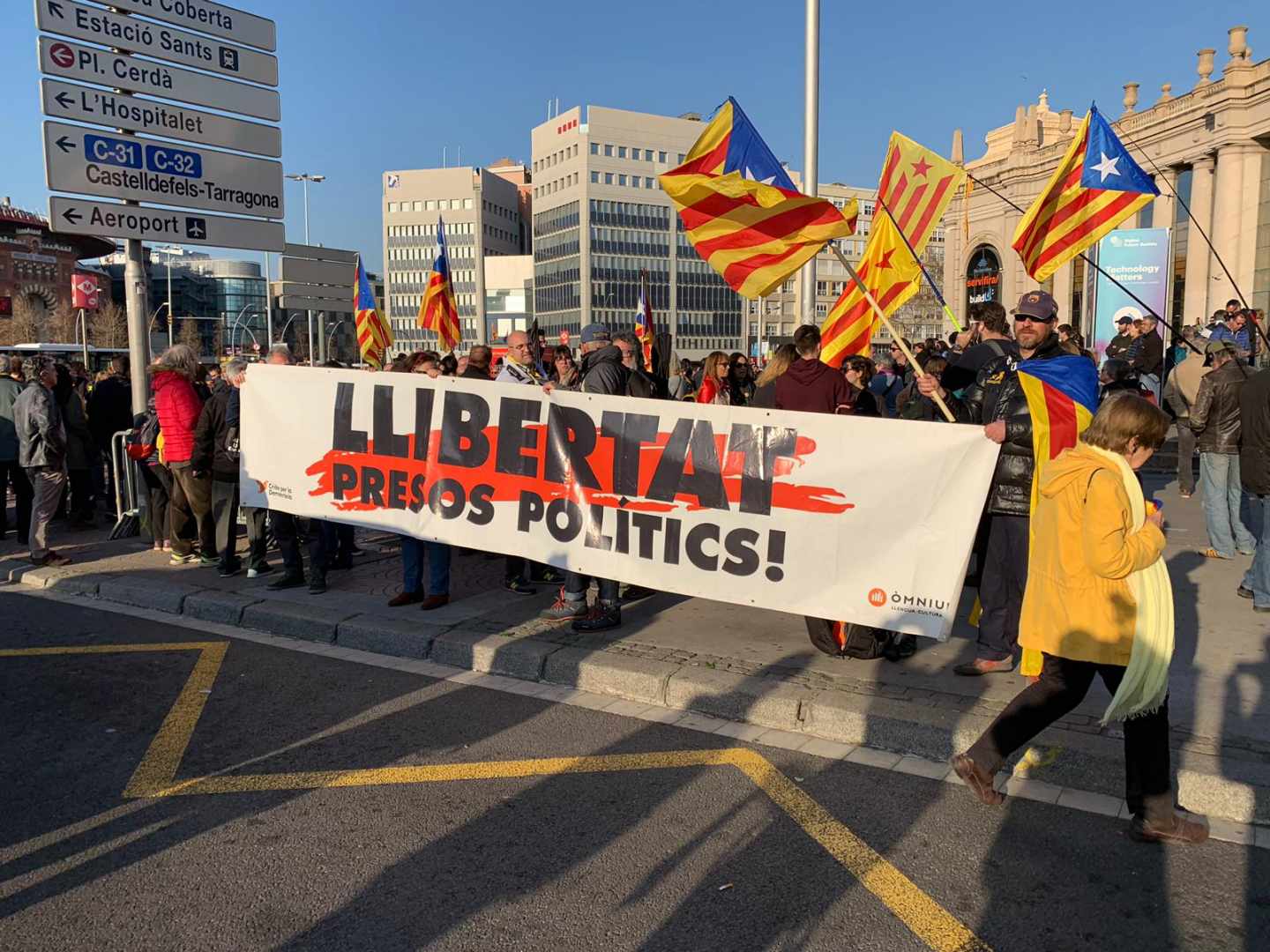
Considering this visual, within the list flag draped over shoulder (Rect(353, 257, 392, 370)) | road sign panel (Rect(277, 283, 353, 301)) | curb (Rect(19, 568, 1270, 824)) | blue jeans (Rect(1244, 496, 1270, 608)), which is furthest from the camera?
flag draped over shoulder (Rect(353, 257, 392, 370))

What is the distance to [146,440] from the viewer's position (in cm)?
948

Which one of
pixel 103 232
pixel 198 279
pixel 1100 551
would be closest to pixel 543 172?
pixel 198 279

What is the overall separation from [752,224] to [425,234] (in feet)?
431

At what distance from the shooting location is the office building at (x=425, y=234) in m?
130

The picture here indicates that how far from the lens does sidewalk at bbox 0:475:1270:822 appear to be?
14.3 feet

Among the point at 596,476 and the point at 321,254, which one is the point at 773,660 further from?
the point at 321,254

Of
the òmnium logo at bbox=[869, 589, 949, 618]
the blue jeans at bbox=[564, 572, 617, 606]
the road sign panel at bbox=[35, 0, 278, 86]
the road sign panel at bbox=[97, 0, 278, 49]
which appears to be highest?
the road sign panel at bbox=[97, 0, 278, 49]

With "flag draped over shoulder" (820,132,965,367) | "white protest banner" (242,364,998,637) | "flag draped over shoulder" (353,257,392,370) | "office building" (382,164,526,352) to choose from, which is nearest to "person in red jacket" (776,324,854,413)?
"white protest banner" (242,364,998,637)

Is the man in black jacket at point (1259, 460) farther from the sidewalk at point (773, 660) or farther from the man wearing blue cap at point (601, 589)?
the man wearing blue cap at point (601, 589)

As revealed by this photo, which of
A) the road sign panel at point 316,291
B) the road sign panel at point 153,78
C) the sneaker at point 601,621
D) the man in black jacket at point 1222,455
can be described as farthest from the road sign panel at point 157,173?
the man in black jacket at point 1222,455

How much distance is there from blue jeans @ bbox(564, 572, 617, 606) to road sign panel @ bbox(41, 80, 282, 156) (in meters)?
7.25

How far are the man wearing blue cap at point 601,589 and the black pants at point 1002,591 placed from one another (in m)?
2.40

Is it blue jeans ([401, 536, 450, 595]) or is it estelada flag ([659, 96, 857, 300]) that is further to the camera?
blue jeans ([401, 536, 450, 595])

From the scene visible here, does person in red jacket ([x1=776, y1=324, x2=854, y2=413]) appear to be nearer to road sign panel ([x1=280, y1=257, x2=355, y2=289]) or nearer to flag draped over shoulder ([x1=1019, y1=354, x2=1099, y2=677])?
flag draped over shoulder ([x1=1019, y1=354, x2=1099, y2=677])
